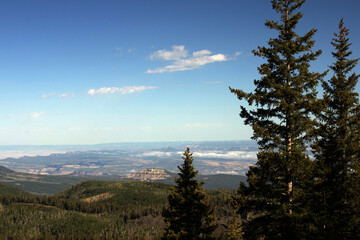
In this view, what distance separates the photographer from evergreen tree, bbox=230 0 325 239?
18469 mm

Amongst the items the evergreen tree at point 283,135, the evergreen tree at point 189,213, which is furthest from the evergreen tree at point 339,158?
the evergreen tree at point 189,213

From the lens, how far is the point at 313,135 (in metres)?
19.1

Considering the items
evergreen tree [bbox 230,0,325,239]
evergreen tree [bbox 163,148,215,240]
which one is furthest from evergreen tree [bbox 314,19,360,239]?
evergreen tree [bbox 163,148,215,240]

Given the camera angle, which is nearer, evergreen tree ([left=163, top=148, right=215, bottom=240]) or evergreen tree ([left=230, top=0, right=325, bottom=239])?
evergreen tree ([left=230, top=0, right=325, bottom=239])

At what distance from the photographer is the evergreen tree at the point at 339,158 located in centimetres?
2145

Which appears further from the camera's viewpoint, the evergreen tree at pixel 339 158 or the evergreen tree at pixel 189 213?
the evergreen tree at pixel 189 213

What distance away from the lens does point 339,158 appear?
27250 millimetres

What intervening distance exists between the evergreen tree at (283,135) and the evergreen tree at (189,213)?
876 cm

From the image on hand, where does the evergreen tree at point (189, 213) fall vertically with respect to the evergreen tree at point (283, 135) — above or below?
below

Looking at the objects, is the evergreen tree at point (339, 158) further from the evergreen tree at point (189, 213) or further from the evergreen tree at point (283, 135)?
the evergreen tree at point (189, 213)

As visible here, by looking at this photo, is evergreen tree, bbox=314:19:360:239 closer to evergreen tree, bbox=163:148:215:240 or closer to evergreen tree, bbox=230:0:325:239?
evergreen tree, bbox=230:0:325:239

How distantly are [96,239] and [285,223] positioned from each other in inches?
6878

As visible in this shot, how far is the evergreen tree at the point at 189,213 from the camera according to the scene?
91.2ft

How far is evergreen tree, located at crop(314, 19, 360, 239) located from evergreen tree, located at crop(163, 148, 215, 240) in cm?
1109
